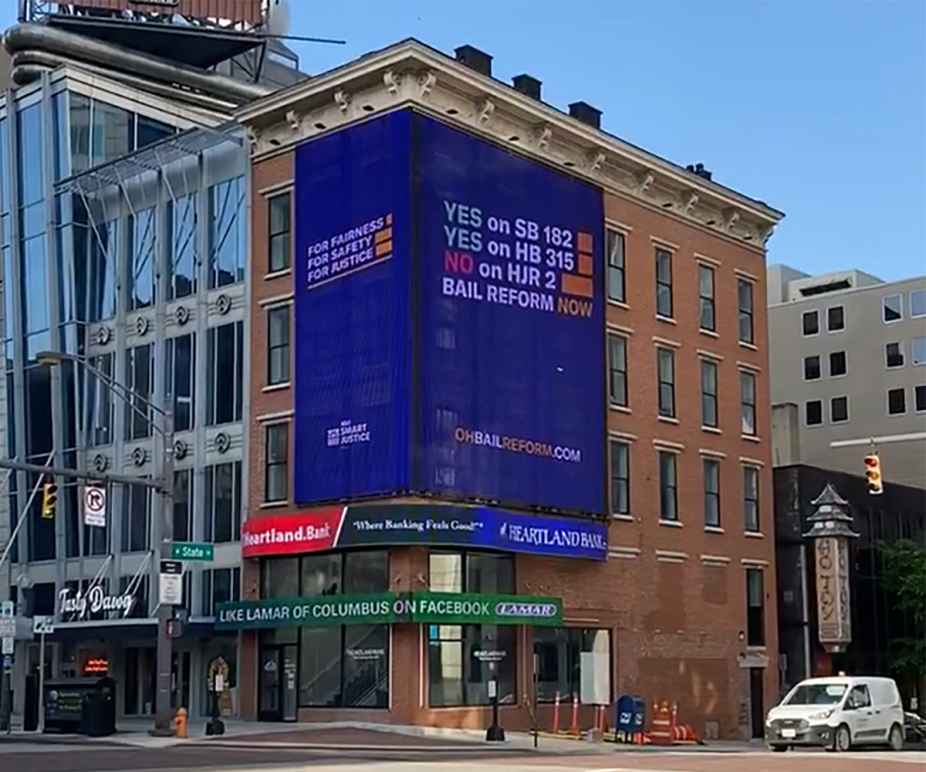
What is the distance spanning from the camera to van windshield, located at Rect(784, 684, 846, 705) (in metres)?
36.0

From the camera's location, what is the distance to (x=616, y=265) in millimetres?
49938

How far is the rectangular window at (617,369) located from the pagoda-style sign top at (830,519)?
38.6ft

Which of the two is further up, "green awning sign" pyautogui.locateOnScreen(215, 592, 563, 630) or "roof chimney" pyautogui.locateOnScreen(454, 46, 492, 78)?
"roof chimney" pyautogui.locateOnScreen(454, 46, 492, 78)

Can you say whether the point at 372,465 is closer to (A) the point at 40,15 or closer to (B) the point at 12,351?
(B) the point at 12,351

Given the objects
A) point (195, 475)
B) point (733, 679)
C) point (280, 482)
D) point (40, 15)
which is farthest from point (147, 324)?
point (733, 679)

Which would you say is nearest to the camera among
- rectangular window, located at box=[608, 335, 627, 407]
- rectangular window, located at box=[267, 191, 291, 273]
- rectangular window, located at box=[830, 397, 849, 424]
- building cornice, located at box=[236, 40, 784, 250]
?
building cornice, located at box=[236, 40, 784, 250]

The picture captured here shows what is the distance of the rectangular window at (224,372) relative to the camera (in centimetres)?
4678

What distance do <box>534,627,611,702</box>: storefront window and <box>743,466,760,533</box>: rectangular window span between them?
35.5 ft

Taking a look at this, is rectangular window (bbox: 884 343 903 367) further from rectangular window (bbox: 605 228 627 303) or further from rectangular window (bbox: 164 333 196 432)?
rectangular window (bbox: 164 333 196 432)

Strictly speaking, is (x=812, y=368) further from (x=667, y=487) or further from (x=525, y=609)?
(x=525, y=609)

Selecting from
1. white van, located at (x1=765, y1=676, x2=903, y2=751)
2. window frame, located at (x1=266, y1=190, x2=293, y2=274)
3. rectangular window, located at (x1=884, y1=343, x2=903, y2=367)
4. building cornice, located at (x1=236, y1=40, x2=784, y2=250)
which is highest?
building cornice, located at (x1=236, y1=40, x2=784, y2=250)

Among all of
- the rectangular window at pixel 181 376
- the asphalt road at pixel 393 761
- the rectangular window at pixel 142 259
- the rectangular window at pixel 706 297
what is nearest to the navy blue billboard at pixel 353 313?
the rectangular window at pixel 181 376

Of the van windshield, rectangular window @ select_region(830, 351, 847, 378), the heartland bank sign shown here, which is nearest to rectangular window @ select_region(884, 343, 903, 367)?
rectangular window @ select_region(830, 351, 847, 378)

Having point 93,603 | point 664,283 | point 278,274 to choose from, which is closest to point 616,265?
point 664,283
